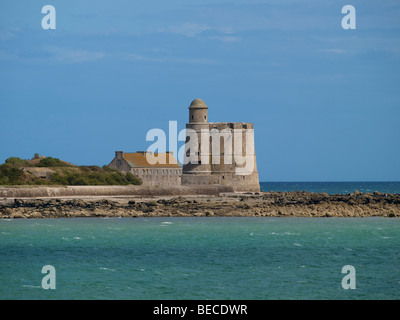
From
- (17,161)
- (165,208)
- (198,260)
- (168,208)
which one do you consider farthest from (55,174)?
(198,260)

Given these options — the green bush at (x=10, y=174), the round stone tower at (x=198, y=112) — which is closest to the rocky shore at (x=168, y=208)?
the green bush at (x=10, y=174)

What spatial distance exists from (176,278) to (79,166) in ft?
150

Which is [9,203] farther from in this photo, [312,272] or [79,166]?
[312,272]

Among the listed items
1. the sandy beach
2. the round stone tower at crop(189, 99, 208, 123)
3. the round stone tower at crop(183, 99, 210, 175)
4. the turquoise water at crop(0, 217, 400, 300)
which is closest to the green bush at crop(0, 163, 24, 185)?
the sandy beach

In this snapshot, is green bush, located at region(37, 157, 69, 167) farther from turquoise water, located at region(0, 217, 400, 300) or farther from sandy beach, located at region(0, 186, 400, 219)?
turquoise water, located at region(0, 217, 400, 300)

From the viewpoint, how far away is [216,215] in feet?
153

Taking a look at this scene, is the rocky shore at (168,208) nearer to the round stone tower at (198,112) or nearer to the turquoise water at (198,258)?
the turquoise water at (198,258)

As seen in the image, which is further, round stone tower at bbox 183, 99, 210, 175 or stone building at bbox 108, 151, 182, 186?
stone building at bbox 108, 151, 182, 186

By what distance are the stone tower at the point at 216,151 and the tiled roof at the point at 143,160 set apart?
467cm

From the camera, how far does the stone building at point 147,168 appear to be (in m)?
72.9

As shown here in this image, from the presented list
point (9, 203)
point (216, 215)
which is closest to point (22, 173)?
point (9, 203)

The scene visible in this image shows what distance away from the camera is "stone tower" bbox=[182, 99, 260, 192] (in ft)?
227
